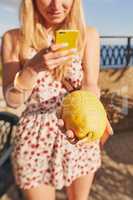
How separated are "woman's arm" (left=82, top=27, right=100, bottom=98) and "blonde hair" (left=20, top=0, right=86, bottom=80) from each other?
54 millimetres

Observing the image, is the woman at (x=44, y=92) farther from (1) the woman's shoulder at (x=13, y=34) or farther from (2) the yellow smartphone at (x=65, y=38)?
(2) the yellow smartphone at (x=65, y=38)

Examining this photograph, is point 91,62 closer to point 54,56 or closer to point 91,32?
point 91,32

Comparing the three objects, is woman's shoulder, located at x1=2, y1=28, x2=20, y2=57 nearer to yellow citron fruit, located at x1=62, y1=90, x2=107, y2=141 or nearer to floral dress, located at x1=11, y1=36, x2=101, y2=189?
floral dress, located at x1=11, y1=36, x2=101, y2=189

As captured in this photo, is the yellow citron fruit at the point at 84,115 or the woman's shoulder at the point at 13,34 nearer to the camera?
the yellow citron fruit at the point at 84,115

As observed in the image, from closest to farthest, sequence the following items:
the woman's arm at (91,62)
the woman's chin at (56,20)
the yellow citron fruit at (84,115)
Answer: the yellow citron fruit at (84,115)
the woman's chin at (56,20)
the woman's arm at (91,62)

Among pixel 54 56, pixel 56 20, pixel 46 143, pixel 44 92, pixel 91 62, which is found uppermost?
pixel 56 20

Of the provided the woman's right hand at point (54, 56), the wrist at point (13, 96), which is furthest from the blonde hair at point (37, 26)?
the woman's right hand at point (54, 56)

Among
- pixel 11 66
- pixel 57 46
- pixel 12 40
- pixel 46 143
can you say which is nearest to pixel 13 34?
pixel 12 40

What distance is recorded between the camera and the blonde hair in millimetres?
1839

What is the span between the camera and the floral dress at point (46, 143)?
186 centimetres

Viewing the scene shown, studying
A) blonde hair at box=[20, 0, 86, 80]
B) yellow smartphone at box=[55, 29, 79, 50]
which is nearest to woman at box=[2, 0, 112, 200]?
blonde hair at box=[20, 0, 86, 80]

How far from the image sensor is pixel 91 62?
1946 mm

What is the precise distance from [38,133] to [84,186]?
0.39m

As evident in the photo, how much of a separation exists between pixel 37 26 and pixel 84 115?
1.88 ft
